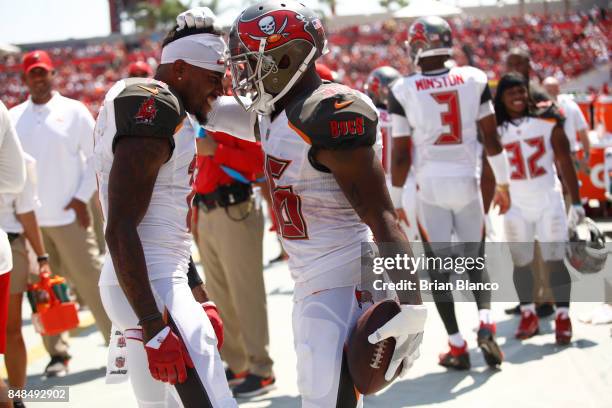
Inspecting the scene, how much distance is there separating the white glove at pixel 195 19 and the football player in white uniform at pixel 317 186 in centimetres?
26

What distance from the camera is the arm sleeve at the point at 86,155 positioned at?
20.1 ft

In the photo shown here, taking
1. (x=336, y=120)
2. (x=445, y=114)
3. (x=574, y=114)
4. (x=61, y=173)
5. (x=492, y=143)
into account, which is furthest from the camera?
(x=574, y=114)

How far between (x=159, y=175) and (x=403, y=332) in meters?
1.05

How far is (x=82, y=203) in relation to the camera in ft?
20.1

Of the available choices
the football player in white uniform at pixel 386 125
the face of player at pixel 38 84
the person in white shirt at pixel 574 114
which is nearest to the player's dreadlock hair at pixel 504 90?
the person in white shirt at pixel 574 114

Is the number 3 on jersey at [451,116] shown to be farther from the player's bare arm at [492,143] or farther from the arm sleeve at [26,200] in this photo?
the arm sleeve at [26,200]

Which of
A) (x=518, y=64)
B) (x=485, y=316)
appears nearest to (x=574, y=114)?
(x=518, y=64)

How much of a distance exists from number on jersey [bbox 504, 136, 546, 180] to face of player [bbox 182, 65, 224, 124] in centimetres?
358

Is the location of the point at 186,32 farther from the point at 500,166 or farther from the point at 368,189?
the point at 500,166

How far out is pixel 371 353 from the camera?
284 cm

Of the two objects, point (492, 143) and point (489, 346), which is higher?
point (492, 143)

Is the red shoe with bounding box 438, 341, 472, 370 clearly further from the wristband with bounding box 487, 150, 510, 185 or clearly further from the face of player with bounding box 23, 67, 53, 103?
the face of player with bounding box 23, 67, 53, 103

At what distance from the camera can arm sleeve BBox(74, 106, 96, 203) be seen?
20.1 ft

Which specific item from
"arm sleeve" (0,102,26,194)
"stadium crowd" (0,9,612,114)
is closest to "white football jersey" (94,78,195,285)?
"arm sleeve" (0,102,26,194)
